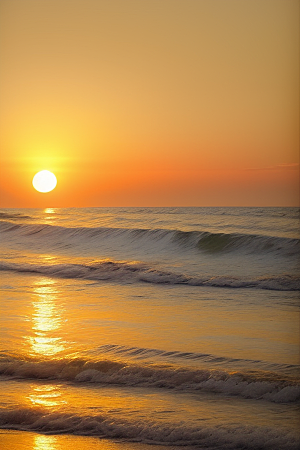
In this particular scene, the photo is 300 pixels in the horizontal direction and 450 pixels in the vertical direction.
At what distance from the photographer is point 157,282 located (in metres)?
11.8

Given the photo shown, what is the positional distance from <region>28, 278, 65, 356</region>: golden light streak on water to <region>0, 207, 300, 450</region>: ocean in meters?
0.02

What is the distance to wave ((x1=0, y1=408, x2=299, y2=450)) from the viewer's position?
353cm

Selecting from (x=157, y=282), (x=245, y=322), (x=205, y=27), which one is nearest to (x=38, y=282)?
(x=157, y=282)

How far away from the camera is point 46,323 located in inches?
273

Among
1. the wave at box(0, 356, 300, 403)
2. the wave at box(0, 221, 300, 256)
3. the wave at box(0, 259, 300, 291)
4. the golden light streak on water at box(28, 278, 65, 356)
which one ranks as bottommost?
the wave at box(0, 221, 300, 256)

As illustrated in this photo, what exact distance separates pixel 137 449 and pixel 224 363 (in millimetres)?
1816

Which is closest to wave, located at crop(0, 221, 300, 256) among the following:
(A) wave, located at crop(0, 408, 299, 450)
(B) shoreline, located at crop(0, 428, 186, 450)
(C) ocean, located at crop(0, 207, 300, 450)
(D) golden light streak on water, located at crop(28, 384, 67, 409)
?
(C) ocean, located at crop(0, 207, 300, 450)

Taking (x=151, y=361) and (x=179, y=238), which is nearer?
(x=151, y=361)

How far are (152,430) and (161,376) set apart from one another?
1014 millimetres

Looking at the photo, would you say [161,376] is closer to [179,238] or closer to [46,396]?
[46,396]

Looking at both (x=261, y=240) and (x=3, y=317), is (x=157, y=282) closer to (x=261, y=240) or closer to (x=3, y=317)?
(x=3, y=317)

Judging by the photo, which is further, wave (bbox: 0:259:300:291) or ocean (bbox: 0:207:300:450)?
wave (bbox: 0:259:300:291)

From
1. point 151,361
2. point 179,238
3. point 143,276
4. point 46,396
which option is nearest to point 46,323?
point 151,361

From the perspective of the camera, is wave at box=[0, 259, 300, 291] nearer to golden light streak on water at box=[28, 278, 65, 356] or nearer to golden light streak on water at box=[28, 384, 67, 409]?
golden light streak on water at box=[28, 278, 65, 356]
